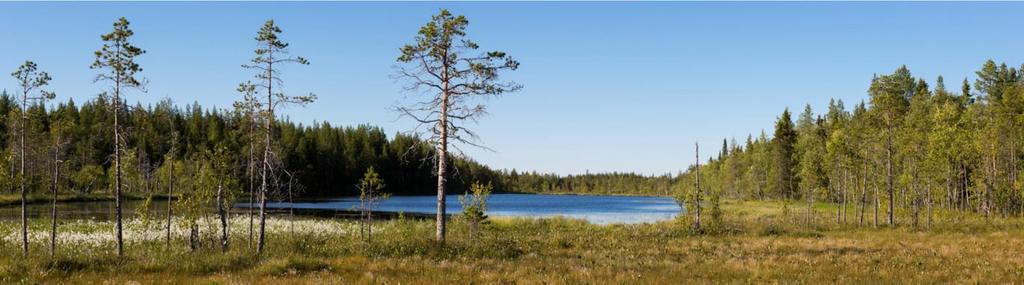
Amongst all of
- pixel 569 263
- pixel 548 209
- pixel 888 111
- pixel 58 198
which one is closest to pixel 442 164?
pixel 569 263

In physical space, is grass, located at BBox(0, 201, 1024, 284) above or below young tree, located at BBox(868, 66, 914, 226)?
below

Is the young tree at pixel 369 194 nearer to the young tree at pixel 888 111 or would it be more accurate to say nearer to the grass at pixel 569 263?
the grass at pixel 569 263

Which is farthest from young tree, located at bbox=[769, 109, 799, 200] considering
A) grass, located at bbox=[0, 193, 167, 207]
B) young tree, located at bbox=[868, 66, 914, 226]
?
grass, located at bbox=[0, 193, 167, 207]

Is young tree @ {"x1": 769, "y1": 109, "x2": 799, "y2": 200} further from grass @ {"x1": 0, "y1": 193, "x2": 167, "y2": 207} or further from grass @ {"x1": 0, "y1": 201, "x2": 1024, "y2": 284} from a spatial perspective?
grass @ {"x1": 0, "y1": 193, "x2": 167, "y2": 207}

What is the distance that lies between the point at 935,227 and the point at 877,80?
33.3ft

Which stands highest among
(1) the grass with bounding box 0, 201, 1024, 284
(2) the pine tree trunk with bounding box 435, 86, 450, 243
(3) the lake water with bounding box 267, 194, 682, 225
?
(2) the pine tree trunk with bounding box 435, 86, 450, 243

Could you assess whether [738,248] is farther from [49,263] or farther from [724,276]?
[49,263]

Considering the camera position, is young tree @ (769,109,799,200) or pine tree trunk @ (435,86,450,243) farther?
young tree @ (769,109,799,200)

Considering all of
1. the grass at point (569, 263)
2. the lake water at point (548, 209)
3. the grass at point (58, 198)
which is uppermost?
the grass at point (569, 263)

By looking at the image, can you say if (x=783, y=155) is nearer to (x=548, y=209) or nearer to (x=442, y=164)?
(x=548, y=209)

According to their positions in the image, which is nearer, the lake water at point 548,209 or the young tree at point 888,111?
the young tree at point 888,111

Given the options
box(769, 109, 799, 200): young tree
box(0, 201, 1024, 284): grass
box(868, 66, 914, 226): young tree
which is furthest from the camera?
box(769, 109, 799, 200): young tree

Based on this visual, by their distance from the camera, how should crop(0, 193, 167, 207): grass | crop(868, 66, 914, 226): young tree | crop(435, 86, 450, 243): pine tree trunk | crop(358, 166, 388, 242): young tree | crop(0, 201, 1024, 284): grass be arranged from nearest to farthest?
crop(0, 201, 1024, 284): grass < crop(435, 86, 450, 243): pine tree trunk < crop(358, 166, 388, 242): young tree < crop(868, 66, 914, 226): young tree < crop(0, 193, 167, 207): grass

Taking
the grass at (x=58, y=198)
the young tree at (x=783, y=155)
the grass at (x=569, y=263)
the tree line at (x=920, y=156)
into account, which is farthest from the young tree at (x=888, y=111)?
the grass at (x=58, y=198)
